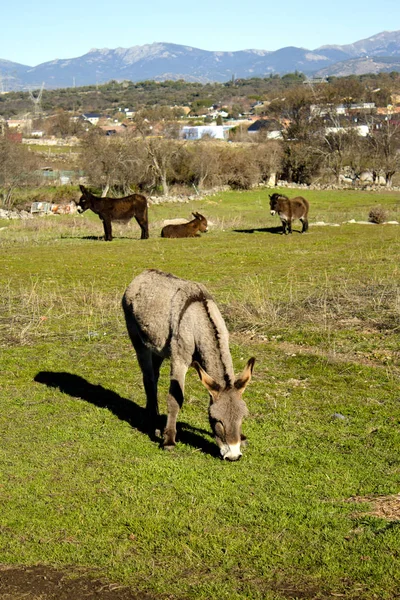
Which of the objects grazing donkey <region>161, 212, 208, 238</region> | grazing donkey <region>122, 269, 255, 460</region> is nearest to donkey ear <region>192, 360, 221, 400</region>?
grazing donkey <region>122, 269, 255, 460</region>

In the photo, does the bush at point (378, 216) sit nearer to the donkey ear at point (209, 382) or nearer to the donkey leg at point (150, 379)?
the donkey leg at point (150, 379)

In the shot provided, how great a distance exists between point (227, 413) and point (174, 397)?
1035mm

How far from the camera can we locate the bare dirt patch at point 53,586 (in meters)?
5.65

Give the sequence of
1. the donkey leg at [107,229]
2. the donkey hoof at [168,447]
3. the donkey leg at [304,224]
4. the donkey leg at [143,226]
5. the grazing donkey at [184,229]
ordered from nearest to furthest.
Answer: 1. the donkey hoof at [168,447]
2. the donkey leg at [107,229]
3. the donkey leg at [143,226]
4. the grazing donkey at [184,229]
5. the donkey leg at [304,224]

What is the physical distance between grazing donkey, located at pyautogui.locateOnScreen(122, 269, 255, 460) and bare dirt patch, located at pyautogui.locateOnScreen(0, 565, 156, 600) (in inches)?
86.7

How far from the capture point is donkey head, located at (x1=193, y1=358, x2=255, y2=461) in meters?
7.47

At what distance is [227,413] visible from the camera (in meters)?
7.48

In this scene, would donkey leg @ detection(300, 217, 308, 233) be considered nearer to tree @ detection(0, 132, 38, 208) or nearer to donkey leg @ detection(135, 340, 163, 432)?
donkey leg @ detection(135, 340, 163, 432)

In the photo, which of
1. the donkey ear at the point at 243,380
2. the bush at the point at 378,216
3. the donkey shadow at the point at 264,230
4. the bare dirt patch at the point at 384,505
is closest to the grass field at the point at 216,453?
the bare dirt patch at the point at 384,505

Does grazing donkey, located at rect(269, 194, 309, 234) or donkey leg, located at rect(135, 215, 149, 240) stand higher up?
grazing donkey, located at rect(269, 194, 309, 234)

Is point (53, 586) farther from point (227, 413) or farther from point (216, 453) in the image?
point (216, 453)

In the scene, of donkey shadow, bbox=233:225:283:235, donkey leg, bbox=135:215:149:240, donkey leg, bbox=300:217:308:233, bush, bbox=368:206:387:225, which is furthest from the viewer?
bush, bbox=368:206:387:225

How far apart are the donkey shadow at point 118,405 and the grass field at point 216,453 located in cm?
4

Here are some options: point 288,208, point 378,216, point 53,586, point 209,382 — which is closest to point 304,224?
point 288,208
